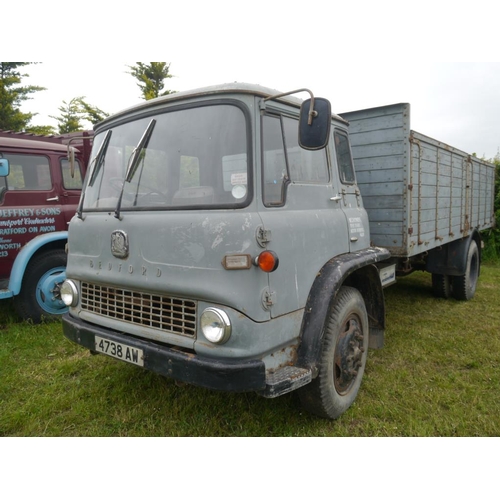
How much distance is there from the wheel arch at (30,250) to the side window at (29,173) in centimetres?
63

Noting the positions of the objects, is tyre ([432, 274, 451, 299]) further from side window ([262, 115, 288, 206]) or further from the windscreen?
the windscreen

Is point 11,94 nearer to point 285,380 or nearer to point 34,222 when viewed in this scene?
point 34,222

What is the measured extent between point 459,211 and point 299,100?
4.00m

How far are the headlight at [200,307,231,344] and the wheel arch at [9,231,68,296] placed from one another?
3271mm

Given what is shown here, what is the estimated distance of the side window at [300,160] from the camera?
8.48 ft

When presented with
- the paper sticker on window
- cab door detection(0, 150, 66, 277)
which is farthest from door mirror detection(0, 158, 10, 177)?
the paper sticker on window

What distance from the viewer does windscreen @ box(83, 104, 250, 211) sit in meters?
2.29

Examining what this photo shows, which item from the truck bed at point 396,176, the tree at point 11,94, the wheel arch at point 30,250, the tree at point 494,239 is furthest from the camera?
the tree at point 11,94

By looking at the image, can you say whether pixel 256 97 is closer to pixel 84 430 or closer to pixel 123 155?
pixel 123 155

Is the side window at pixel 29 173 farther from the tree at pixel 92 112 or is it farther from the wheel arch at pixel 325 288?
the tree at pixel 92 112

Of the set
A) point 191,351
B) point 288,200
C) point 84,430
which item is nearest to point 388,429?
point 191,351

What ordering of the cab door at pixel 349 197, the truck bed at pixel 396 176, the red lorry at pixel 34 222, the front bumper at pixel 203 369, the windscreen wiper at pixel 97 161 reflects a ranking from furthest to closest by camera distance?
the red lorry at pixel 34 222
the truck bed at pixel 396 176
the cab door at pixel 349 197
the windscreen wiper at pixel 97 161
the front bumper at pixel 203 369

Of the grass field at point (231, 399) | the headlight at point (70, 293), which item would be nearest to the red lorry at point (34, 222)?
the grass field at point (231, 399)

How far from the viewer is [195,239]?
7.37 ft
